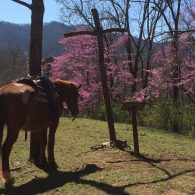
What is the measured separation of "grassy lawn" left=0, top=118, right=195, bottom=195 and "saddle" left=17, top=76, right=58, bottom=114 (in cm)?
121

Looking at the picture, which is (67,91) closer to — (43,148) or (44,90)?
(44,90)

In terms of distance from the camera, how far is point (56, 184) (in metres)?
7.49

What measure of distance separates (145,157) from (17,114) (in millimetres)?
3646

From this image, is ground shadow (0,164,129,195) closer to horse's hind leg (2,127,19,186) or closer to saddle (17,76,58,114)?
horse's hind leg (2,127,19,186)

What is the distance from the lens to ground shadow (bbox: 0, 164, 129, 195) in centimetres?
704

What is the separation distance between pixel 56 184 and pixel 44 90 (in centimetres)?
168

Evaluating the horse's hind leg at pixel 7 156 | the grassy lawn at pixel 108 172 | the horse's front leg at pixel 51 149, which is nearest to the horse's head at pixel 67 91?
the horse's front leg at pixel 51 149

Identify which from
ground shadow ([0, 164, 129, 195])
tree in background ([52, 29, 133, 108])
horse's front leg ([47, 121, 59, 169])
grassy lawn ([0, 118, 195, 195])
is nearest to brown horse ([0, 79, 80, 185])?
horse's front leg ([47, 121, 59, 169])

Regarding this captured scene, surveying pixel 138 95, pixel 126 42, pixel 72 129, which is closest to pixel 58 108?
pixel 72 129

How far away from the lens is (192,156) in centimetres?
1091

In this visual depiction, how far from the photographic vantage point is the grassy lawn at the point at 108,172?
7066 mm

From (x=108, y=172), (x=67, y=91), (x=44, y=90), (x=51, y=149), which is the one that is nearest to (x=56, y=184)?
(x=108, y=172)

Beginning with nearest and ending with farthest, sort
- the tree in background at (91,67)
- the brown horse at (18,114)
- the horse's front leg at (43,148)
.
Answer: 1. the brown horse at (18,114)
2. the horse's front leg at (43,148)
3. the tree in background at (91,67)

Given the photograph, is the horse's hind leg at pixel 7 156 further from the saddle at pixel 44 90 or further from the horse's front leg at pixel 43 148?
the horse's front leg at pixel 43 148
